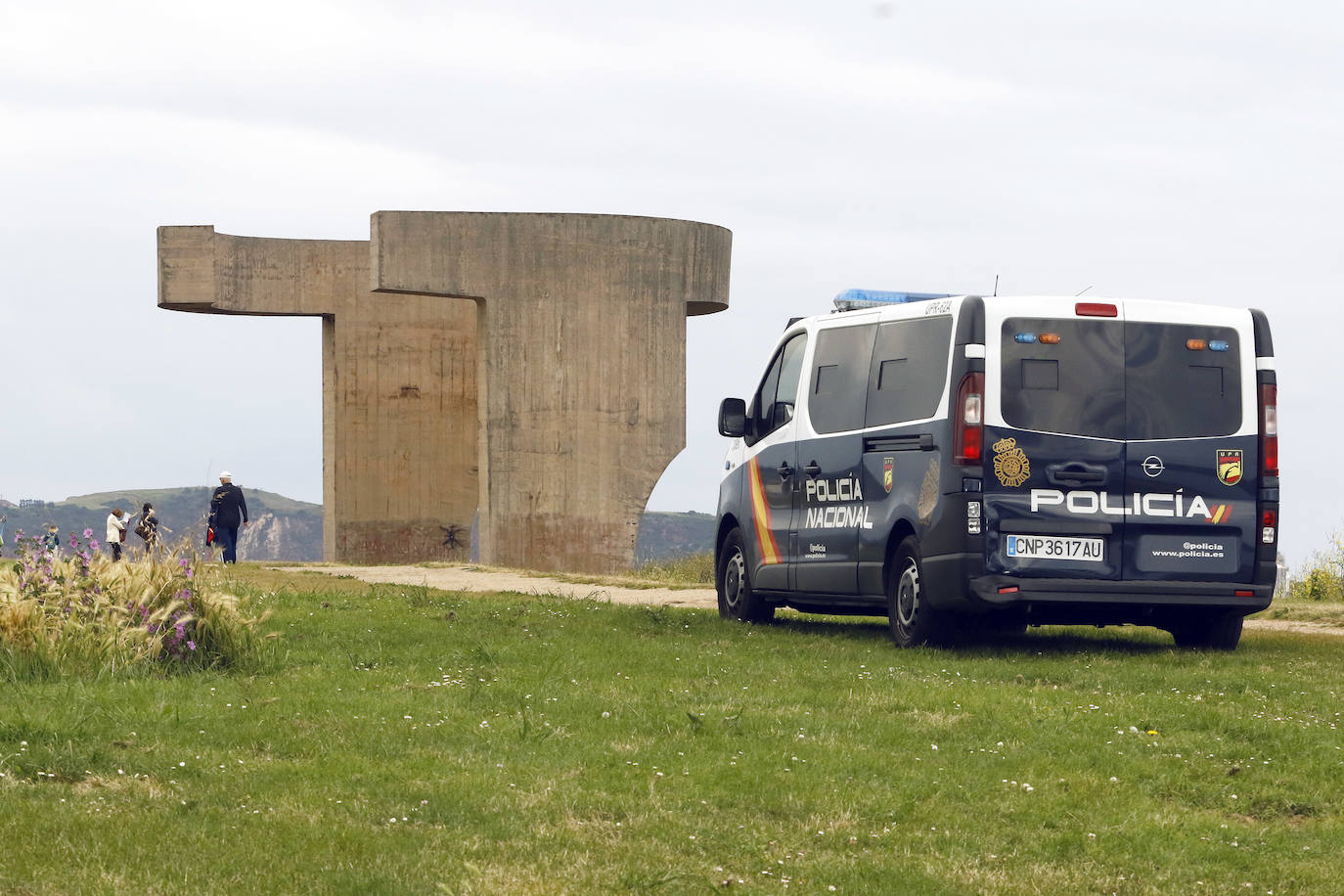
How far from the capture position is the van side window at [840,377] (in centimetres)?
1341

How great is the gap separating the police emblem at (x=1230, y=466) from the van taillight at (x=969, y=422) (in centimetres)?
173

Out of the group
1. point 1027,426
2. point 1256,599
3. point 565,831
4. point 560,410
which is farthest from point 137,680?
point 560,410

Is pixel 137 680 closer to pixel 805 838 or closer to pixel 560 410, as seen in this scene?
pixel 805 838

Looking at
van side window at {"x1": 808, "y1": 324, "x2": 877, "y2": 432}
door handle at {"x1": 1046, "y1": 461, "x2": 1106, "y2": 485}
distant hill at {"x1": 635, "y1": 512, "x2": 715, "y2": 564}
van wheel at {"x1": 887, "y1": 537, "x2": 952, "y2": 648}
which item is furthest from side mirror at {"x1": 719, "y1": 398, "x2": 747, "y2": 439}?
distant hill at {"x1": 635, "y1": 512, "x2": 715, "y2": 564}

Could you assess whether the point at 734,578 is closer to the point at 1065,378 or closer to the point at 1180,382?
the point at 1065,378

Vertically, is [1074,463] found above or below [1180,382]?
below

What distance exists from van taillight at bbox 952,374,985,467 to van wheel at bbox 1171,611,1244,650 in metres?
2.34

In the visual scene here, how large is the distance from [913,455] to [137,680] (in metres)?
5.48

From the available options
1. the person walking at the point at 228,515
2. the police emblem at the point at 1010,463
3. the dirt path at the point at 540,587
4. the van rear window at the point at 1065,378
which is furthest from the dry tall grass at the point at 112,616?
the person walking at the point at 228,515

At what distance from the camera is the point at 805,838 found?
21.3 ft

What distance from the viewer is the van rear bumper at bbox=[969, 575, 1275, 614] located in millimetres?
11844

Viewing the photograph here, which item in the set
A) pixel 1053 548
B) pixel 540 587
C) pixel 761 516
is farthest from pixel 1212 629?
pixel 540 587

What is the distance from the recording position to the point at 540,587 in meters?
21.8

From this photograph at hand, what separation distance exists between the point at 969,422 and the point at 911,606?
1642 millimetres
